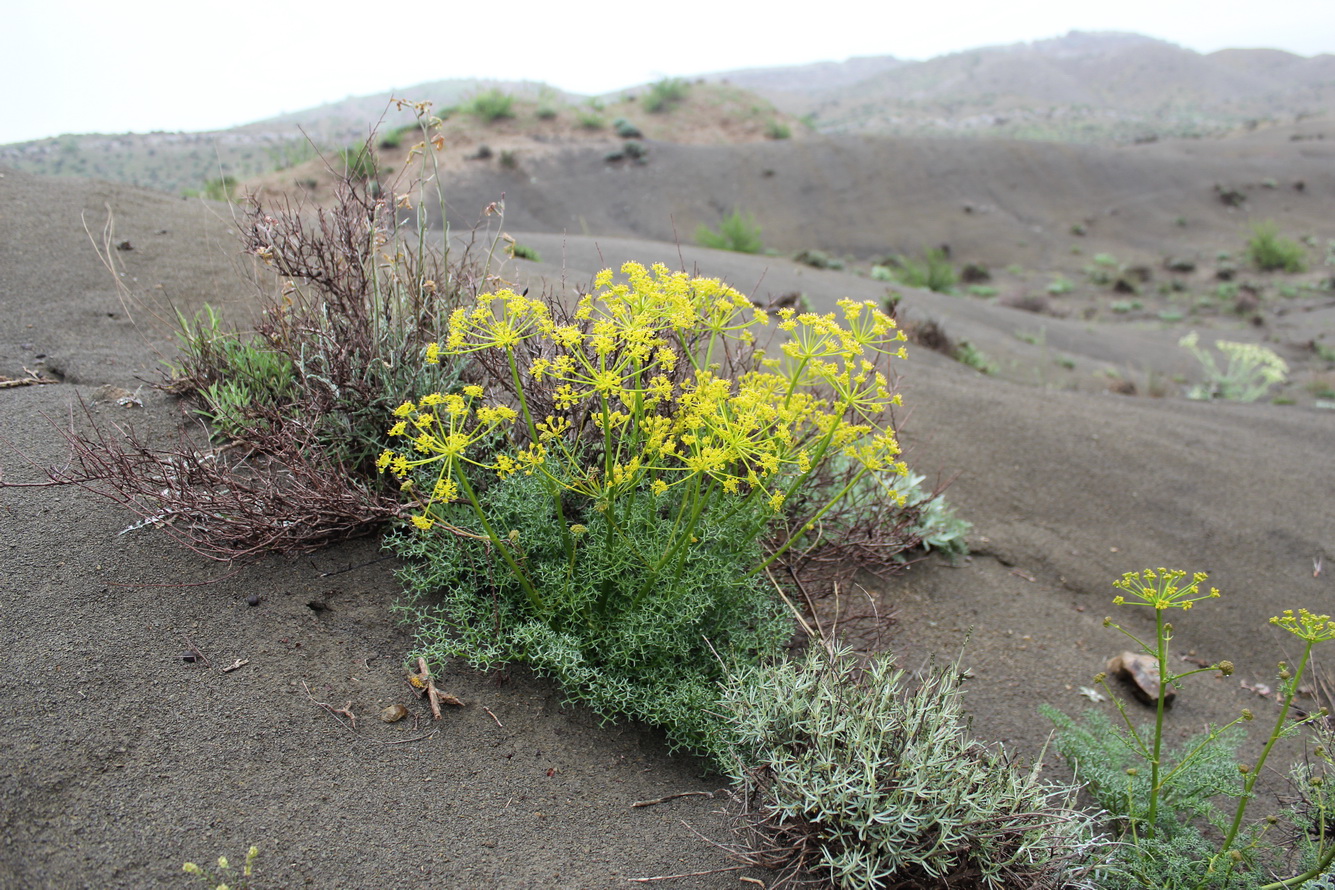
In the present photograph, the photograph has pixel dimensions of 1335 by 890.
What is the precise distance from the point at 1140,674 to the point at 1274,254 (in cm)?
2258

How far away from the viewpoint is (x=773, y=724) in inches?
84.7

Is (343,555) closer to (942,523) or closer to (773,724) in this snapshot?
(773,724)

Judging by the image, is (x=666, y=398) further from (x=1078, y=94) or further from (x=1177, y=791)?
(x=1078, y=94)

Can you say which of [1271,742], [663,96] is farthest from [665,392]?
[663,96]

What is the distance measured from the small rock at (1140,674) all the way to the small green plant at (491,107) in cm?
3012

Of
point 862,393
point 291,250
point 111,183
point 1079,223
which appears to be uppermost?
point 111,183

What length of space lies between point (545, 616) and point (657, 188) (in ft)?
80.5

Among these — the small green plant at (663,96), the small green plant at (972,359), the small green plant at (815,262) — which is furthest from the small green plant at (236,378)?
the small green plant at (663,96)

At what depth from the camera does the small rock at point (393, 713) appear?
2.22 metres

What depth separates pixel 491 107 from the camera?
29.0 metres

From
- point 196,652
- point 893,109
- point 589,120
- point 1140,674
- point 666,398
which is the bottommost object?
point 1140,674

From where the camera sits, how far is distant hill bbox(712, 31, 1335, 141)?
5991cm

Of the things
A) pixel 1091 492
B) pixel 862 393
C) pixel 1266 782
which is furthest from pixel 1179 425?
pixel 862 393

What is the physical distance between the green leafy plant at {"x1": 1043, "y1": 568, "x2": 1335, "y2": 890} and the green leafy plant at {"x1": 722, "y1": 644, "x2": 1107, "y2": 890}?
8.6 inches
